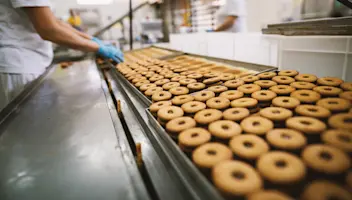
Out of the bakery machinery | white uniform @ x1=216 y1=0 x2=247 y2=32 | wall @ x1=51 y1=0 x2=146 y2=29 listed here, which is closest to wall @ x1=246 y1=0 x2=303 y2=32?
white uniform @ x1=216 y1=0 x2=247 y2=32

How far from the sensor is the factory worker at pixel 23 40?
79.4 inches

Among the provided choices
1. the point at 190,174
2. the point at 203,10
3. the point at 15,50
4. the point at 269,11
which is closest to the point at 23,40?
the point at 15,50

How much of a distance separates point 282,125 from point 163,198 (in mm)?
627

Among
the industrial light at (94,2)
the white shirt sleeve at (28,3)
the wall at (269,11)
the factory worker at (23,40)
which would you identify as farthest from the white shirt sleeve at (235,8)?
the industrial light at (94,2)

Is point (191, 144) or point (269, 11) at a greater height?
point (269, 11)

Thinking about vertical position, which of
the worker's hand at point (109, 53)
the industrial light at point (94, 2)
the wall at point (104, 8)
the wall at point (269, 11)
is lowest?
the worker's hand at point (109, 53)

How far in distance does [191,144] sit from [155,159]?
0.16 metres

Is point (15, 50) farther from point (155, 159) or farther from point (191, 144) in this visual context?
point (191, 144)

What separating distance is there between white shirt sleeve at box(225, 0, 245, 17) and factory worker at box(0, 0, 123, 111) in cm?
243

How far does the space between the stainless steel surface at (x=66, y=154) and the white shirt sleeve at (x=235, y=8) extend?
2.87 meters

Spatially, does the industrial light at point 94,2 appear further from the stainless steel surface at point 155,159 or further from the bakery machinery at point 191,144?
the stainless steel surface at point 155,159

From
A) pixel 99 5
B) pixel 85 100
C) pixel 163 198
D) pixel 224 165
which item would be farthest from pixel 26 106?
pixel 99 5

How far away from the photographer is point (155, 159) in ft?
2.91

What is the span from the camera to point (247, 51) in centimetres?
297
